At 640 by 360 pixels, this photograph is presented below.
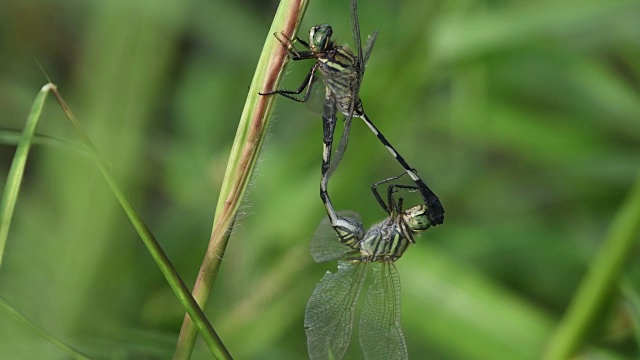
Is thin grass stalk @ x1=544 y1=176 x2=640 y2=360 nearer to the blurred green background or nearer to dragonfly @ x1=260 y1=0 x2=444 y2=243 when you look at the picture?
the blurred green background

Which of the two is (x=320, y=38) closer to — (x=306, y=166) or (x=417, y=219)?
(x=417, y=219)

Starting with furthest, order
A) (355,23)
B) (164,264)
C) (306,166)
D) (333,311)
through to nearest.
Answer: (306,166) < (333,311) < (355,23) < (164,264)

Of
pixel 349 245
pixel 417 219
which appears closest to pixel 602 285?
pixel 417 219

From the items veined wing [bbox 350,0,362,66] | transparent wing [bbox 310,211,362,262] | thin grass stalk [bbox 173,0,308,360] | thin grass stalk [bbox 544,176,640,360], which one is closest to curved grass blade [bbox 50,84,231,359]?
thin grass stalk [bbox 173,0,308,360]

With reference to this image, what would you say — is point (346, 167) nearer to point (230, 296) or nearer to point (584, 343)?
point (230, 296)

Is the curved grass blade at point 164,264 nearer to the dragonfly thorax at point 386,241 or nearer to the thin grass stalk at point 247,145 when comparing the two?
the thin grass stalk at point 247,145

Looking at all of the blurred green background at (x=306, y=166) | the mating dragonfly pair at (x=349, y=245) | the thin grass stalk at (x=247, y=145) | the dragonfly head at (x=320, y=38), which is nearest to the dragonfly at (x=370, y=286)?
the mating dragonfly pair at (x=349, y=245)

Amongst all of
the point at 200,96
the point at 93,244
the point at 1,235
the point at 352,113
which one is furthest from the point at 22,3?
the point at 1,235
